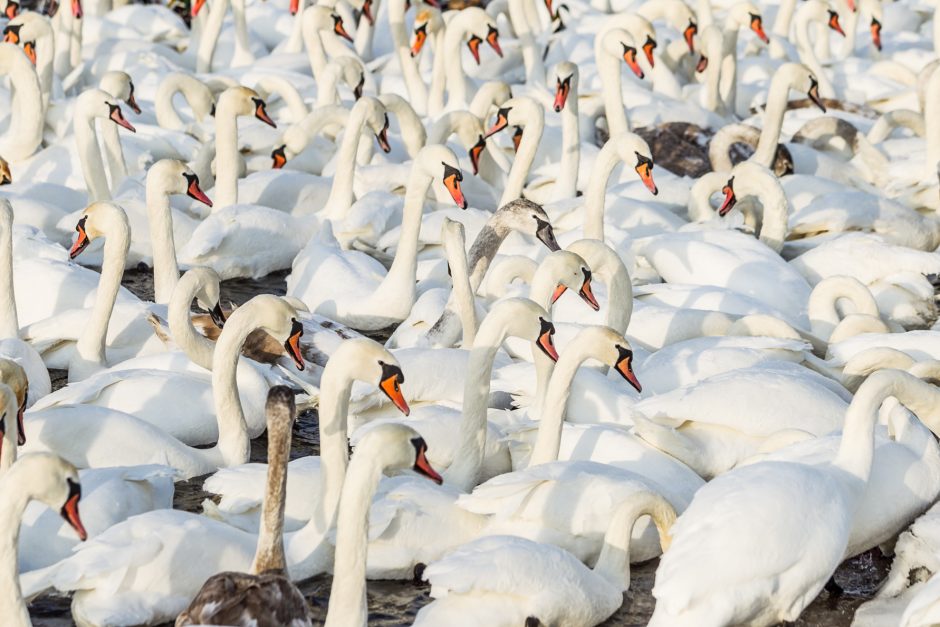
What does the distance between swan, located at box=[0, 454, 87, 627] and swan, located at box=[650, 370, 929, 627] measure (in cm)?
225

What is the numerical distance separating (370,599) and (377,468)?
111cm

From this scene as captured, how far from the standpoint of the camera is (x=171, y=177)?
10812 mm

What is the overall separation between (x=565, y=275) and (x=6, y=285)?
315 cm

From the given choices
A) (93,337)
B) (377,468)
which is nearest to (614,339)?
(377,468)

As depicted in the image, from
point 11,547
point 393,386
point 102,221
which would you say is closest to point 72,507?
point 11,547

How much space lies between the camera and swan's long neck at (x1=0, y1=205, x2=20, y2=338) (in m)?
9.66

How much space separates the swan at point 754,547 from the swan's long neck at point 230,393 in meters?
2.56

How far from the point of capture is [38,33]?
51.2 feet

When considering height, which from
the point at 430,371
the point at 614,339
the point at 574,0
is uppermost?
the point at 614,339

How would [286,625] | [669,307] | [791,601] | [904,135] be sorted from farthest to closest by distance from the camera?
[904,135] → [669,307] → [791,601] → [286,625]

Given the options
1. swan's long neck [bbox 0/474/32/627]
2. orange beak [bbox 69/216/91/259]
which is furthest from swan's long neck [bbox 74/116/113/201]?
swan's long neck [bbox 0/474/32/627]

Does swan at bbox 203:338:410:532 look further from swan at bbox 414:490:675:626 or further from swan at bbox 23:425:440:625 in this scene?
swan at bbox 414:490:675:626

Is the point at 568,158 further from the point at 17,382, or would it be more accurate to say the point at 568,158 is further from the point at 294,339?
the point at 17,382

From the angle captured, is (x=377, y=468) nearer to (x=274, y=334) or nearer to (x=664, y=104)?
(x=274, y=334)
